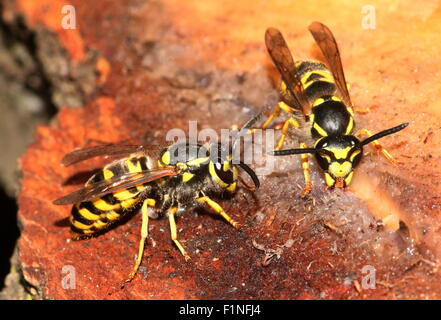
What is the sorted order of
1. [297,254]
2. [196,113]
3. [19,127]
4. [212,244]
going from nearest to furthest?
[297,254] < [212,244] < [196,113] < [19,127]

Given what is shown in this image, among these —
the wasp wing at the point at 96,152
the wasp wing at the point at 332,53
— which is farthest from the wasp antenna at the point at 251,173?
the wasp wing at the point at 332,53

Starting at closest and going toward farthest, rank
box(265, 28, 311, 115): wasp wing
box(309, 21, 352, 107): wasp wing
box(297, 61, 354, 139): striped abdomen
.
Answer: box(297, 61, 354, 139): striped abdomen < box(309, 21, 352, 107): wasp wing < box(265, 28, 311, 115): wasp wing

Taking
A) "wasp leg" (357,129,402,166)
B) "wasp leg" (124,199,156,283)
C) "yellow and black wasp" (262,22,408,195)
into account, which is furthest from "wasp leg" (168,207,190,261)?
"wasp leg" (357,129,402,166)

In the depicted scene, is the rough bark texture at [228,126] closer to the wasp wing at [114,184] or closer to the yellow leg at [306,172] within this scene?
the yellow leg at [306,172]

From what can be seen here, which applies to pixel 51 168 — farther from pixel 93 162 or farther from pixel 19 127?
pixel 19 127

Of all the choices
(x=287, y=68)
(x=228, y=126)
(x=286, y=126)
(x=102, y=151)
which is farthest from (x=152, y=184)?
(x=287, y=68)

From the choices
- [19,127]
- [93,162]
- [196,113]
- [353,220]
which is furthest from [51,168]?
[19,127]

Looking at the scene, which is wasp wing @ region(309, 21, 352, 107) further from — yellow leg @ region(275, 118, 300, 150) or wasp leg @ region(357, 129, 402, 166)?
yellow leg @ region(275, 118, 300, 150)
